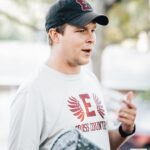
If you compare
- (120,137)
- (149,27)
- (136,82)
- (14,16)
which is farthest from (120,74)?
(120,137)

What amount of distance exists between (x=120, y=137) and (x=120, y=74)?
342 inches

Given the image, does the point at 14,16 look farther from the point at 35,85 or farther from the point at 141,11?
the point at 35,85

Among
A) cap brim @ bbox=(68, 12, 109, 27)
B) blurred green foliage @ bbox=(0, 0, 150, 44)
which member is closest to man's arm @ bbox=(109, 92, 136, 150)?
cap brim @ bbox=(68, 12, 109, 27)

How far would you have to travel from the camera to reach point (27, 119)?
9.05 ft

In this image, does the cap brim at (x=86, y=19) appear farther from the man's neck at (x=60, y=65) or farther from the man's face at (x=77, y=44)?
the man's neck at (x=60, y=65)

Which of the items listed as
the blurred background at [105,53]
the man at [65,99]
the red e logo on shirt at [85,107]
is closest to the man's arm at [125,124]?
the man at [65,99]

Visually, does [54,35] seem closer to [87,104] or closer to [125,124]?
[87,104]

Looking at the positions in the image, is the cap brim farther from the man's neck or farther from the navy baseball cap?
the man's neck

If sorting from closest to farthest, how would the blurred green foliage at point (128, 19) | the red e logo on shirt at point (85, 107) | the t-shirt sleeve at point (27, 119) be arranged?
the t-shirt sleeve at point (27, 119)
the red e logo on shirt at point (85, 107)
the blurred green foliage at point (128, 19)

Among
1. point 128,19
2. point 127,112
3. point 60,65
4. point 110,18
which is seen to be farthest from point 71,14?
point 128,19

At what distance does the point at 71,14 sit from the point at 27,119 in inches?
24.1

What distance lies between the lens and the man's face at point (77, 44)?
114 inches

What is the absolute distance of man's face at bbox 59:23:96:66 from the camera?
2.91m

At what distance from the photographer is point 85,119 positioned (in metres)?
2.90
